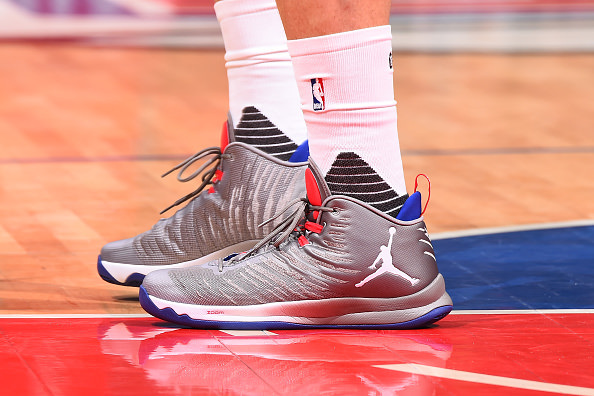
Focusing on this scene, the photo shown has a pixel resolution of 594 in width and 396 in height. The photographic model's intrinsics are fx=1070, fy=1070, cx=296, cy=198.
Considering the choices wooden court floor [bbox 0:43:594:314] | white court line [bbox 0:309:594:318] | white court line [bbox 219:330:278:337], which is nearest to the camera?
white court line [bbox 219:330:278:337]

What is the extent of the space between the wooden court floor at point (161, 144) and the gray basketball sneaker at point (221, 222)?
6 centimetres

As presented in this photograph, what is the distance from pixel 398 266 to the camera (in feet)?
4.71

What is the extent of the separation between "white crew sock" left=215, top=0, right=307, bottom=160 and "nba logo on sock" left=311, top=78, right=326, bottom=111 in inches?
9.9

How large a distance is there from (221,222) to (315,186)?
281 millimetres

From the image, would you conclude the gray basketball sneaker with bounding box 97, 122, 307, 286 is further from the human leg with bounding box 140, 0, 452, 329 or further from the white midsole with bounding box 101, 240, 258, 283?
the human leg with bounding box 140, 0, 452, 329

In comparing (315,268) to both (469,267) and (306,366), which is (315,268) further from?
(469,267)

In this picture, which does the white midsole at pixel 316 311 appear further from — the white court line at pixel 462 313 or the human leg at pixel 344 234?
the white court line at pixel 462 313

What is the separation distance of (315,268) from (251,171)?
0.30 m

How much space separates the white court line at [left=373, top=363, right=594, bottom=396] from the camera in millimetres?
1172

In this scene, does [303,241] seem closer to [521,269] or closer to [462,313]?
[462,313]

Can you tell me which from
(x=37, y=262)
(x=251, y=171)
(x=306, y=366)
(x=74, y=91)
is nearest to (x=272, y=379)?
(x=306, y=366)

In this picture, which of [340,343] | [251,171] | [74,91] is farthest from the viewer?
[74,91]

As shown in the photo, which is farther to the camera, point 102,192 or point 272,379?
point 102,192

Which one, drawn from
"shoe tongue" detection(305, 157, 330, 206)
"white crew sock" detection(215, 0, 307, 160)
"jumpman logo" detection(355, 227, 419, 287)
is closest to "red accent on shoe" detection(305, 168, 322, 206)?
"shoe tongue" detection(305, 157, 330, 206)
